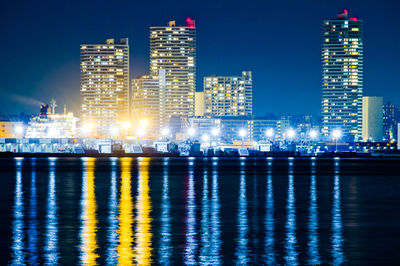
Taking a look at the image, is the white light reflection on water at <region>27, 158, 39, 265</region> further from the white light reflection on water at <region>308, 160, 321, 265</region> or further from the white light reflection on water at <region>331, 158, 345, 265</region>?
the white light reflection on water at <region>331, 158, 345, 265</region>

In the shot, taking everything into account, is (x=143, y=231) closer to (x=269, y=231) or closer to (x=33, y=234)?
(x=33, y=234)

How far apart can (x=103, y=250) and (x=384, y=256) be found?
6344 millimetres

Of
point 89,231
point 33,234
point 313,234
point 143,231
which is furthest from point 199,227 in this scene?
point 33,234

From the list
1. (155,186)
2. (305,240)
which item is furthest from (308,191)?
(305,240)

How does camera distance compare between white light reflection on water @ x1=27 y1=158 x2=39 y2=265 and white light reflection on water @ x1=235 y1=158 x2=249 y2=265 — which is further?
white light reflection on water @ x1=235 y1=158 x2=249 y2=265

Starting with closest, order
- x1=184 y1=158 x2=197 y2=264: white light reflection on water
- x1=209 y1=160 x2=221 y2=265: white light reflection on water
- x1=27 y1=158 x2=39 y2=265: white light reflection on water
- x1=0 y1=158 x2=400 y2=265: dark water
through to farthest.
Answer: x1=27 y1=158 x2=39 y2=265: white light reflection on water
x1=209 y1=160 x2=221 y2=265: white light reflection on water
x1=184 y1=158 x2=197 y2=264: white light reflection on water
x1=0 y1=158 x2=400 y2=265: dark water

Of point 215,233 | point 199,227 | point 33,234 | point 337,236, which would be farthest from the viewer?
point 199,227

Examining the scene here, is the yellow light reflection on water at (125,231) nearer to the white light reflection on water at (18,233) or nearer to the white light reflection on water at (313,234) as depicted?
Answer: the white light reflection on water at (18,233)

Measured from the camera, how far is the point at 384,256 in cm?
1540

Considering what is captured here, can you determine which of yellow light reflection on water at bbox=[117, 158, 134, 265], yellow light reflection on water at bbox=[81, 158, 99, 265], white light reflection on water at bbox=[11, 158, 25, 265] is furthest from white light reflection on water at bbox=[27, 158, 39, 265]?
yellow light reflection on water at bbox=[117, 158, 134, 265]

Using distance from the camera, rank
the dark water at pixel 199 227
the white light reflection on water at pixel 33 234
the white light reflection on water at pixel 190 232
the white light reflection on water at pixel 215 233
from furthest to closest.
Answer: the dark water at pixel 199 227 < the white light reflection on water at pixel 190 232 < the white light reflection on water at pixel 215 233 < the white light reflection on water at pixel 33 234

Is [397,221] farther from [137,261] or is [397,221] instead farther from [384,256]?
[137,261]

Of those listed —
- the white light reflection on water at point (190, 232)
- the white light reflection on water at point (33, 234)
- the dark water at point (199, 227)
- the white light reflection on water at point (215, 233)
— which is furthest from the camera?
the dark water at point (199, 227)

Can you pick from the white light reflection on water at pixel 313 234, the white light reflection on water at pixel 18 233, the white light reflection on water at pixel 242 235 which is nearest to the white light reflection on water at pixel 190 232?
the white light reflection on water at pixel 242 235
